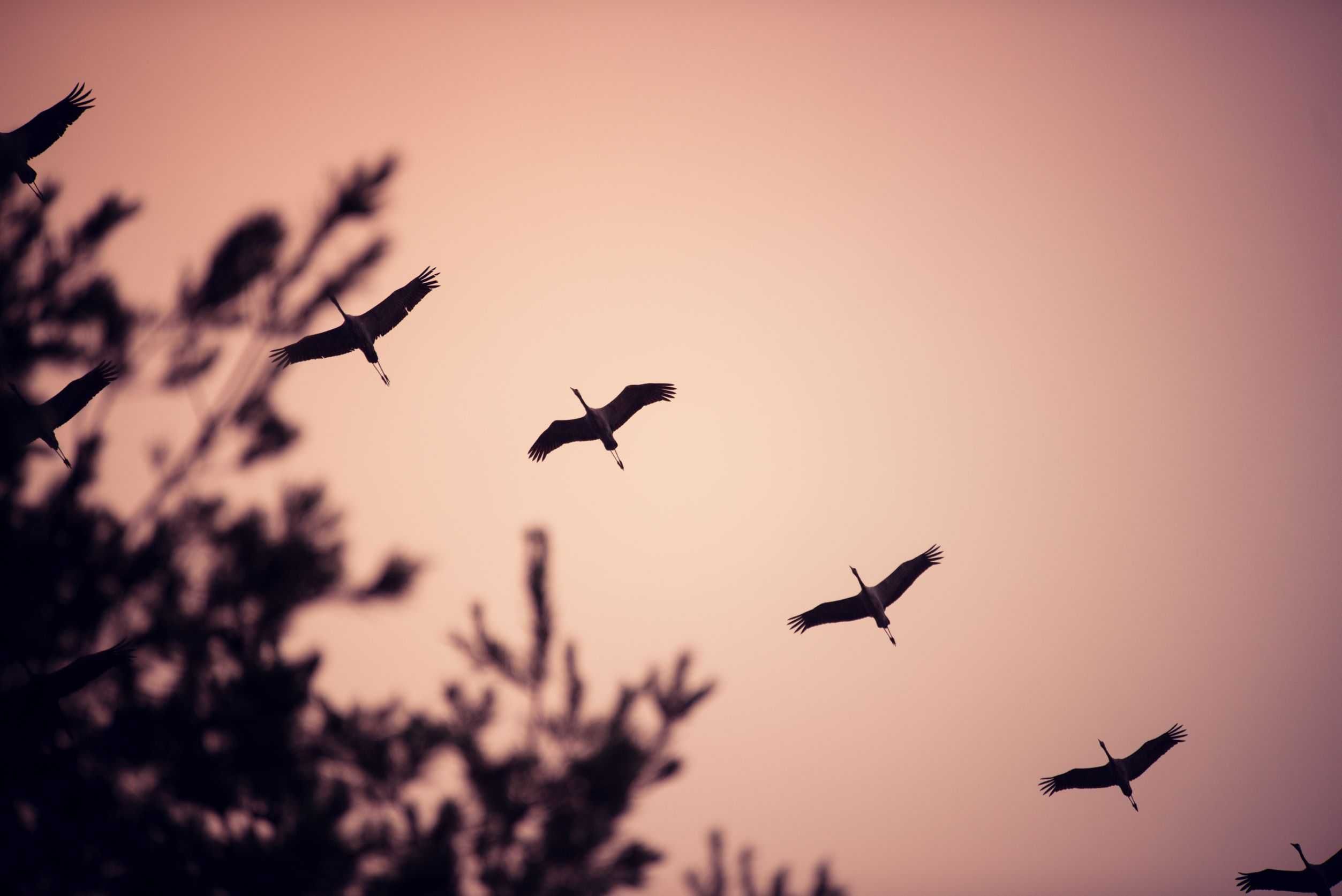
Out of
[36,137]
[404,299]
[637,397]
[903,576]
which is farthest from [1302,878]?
[36,137]

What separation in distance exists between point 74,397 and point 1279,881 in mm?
13064

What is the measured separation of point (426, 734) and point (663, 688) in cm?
178

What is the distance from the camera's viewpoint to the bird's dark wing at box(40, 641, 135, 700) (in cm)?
458

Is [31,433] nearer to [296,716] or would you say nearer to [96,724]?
[96,724]

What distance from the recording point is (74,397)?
216 inches

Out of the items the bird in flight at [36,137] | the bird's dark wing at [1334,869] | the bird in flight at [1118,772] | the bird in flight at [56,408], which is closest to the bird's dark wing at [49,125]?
the bird in flight at [36,137]

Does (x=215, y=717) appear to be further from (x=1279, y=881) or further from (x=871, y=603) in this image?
(x=1279, y=881)

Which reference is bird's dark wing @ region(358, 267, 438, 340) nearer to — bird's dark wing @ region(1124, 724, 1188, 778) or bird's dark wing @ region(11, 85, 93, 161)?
bird's dark wing @ region(11, 85, 93, 161)

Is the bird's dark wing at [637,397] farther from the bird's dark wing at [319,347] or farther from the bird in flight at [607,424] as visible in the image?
the bird's dark wing at [319,347]

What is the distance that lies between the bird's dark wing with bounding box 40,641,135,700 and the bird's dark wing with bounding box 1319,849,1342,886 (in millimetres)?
12514

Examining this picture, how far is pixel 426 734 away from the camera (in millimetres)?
6047

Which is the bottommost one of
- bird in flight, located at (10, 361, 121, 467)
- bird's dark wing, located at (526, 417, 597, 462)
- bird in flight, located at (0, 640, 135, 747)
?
bird in flight, located at (0, 640, 135, 747)

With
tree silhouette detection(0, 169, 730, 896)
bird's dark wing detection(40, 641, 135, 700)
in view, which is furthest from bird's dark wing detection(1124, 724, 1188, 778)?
bird's dark wing detection(40, 641, 135, 700)

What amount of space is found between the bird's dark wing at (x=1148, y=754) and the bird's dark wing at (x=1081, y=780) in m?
0.25
